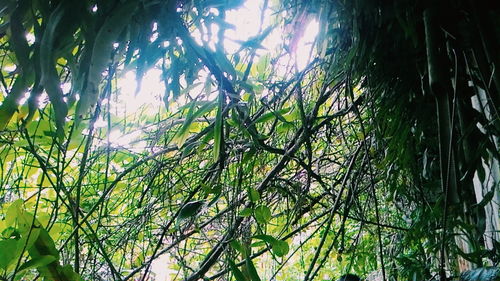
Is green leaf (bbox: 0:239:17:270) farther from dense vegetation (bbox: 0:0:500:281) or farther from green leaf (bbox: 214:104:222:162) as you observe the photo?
green leaf (bbox: 214:104:222:162)

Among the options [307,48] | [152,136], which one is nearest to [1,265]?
[152,136]

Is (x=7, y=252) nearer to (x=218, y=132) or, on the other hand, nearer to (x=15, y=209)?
(x=15, y=209)

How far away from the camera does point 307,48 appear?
86 cm

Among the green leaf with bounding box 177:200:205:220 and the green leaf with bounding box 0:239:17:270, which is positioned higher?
the green leaf with bounding box 177:200:205:220

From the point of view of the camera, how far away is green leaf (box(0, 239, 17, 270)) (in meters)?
0.52

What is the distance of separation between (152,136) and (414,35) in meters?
0.60

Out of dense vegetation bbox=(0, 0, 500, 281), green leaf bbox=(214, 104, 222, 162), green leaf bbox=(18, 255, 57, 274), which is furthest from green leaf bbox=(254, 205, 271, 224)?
green leaf bbox=(18, 255, 57, 274)

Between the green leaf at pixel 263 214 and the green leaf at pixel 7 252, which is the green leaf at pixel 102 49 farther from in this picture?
the green leaf at pixel 263 214

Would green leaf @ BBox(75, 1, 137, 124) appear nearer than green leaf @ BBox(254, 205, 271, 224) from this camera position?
Yes

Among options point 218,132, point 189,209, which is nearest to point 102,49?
point 218,132

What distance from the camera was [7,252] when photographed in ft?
1.71

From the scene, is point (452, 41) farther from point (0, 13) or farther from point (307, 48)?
point (0, 13)

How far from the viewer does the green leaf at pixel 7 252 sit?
1.71 feet

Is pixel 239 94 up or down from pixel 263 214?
up
